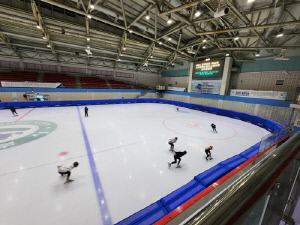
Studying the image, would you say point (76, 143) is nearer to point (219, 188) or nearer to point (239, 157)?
point (219, 188)

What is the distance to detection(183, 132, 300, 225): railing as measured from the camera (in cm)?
49

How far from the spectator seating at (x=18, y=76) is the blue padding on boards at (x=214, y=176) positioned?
24737 mm

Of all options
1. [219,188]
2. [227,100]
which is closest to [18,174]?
[219,188]

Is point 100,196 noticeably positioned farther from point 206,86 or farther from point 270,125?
point 206,86

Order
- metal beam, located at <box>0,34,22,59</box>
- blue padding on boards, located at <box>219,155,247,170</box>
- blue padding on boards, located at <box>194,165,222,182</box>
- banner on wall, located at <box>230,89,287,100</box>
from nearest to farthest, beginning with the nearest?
blue padding on boards, located at <box>194,165,222,182</box> < blue padding on boards, located at <box>219,155,247,170</box> < banner on wall, located at <box>230,89,287,100</box> < metal beam, located at <box>0,34,22,59</box>

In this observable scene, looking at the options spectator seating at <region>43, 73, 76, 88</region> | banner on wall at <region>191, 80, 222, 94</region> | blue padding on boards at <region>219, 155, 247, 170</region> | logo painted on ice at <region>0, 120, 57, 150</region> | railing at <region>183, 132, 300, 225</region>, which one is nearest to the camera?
railing at <region>183, 132, 300, 225</region>

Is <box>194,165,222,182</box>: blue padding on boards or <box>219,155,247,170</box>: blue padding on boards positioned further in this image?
<box>219,155,247,170</box>: blue padding on boards

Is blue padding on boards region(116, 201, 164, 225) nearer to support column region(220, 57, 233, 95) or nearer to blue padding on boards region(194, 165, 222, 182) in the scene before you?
blue padding on boards region(194, 165, 222, 182)

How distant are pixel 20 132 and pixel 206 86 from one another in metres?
20.7

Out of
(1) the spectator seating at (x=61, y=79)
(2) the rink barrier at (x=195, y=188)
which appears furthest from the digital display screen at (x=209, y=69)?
(1) the spectator seating at (x=61, y=79)

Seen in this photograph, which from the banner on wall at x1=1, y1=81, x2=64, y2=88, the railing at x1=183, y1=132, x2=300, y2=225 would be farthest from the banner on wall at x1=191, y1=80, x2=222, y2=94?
the banner on wall at x1=1, y1=81, x2=64, y2=88

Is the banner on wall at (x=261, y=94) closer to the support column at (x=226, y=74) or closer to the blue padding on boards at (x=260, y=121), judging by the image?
the support column at (x=226, y=74)

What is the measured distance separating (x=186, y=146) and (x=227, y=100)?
13.7 metres

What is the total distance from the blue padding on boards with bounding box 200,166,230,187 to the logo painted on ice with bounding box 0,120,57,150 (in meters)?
8.08
